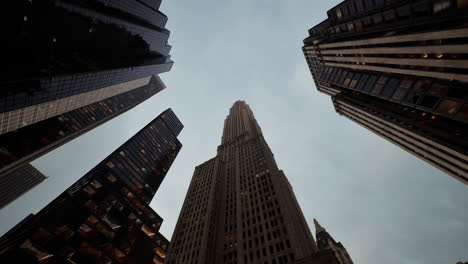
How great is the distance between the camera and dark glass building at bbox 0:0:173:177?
160 feet

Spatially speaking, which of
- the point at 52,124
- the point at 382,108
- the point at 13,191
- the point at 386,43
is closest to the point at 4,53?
the point at 52,124

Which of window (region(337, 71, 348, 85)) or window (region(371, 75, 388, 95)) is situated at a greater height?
window (region(337, 71, 348, 85))

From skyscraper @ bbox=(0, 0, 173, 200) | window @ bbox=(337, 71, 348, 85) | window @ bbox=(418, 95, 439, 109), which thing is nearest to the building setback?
window @ bbox=(418, 95, 439, 109)

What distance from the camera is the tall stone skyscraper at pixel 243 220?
45.3 meters

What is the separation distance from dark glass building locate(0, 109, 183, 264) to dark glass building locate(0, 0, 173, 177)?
2217cm

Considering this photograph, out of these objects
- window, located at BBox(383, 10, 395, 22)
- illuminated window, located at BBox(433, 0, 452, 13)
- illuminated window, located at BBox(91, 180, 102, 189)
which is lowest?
illuminated window, located at BBox(91, 180, 102, 189)

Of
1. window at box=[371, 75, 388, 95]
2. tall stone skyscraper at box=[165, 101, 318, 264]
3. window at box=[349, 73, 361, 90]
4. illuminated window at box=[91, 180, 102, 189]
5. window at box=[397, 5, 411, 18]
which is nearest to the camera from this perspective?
window at box=[397, 5, 411, 18]

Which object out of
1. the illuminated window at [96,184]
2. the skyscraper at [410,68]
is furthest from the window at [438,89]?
the illuminated window at [96,184]

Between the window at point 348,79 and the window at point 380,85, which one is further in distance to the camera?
the window at point 348,79

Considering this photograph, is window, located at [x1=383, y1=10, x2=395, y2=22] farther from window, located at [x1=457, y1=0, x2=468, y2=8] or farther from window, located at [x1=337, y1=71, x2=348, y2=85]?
window, located at [x1=337, y1=71, x2=348, y2=85]

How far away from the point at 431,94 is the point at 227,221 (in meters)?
57.2

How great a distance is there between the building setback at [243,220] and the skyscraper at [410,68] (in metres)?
33.0

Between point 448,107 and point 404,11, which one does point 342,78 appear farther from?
point 448,107

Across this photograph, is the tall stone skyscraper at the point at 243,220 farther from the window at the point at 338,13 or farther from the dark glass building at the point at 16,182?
the dark glass building at the point at 16,182
